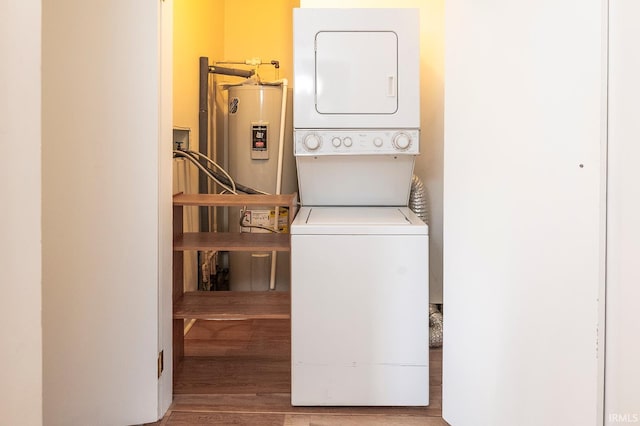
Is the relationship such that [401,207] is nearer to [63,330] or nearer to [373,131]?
[373,131]

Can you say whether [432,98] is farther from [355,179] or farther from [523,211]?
[523,211]

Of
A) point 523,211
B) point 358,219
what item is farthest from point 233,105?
point 523,211

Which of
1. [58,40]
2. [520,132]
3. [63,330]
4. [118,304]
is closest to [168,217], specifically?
[118,304]

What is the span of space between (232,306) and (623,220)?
1.53m

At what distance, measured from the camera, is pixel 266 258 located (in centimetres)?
304

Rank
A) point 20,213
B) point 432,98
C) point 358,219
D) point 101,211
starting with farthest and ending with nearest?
1. point 432,98
2. point 358,219
3. point 101,211
4. point 20,213

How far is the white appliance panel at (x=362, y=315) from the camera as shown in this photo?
1877mm

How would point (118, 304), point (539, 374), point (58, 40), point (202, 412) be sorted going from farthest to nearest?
point (202, 412), point (118, 304), point (58, 40), point (539, 374)

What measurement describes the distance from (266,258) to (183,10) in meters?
1.52

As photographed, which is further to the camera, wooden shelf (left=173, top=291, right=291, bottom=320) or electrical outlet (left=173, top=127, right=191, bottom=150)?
electrical outlet (left=173, top=127, right=191, bottom=150)

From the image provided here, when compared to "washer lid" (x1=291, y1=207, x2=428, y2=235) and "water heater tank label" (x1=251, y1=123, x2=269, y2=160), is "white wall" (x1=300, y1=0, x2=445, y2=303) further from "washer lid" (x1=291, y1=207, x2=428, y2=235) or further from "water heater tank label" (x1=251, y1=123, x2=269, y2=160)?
"water heater tank label" (x1=251, y1=123, x2=269, y2=160)

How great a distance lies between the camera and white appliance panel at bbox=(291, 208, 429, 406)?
6.16 feet

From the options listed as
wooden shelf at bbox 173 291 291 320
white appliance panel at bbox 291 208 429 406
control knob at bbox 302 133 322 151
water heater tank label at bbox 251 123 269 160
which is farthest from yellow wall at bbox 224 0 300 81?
white appliance panel at bbox 291 208 429 406

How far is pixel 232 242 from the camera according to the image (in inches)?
83.3
